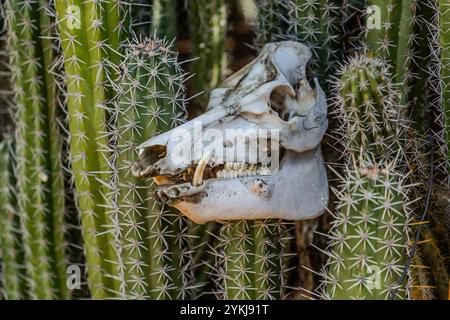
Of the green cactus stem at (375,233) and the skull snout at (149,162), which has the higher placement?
the skull snout at (149,162)

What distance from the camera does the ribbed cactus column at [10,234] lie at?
3.10 meters

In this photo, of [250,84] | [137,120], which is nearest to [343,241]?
[250,84]

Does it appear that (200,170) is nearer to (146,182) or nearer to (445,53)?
(146,182)

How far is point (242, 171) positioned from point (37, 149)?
98cm

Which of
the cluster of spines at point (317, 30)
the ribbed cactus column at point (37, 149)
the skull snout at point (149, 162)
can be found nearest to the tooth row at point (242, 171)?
the skull snout at point (149, 162)

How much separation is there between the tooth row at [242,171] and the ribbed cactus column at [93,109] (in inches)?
19.4

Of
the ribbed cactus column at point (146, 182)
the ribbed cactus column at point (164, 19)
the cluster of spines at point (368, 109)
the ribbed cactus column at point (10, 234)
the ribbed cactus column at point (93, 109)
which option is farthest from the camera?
the ribbed cactus column at point (10, 234)

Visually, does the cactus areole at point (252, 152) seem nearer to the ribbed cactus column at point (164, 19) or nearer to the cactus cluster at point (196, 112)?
the cactus cluster at point (196, 112)

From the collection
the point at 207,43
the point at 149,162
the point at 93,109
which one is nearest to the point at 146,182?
the point at 149,162

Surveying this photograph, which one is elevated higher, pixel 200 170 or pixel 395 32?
pixel 395 32

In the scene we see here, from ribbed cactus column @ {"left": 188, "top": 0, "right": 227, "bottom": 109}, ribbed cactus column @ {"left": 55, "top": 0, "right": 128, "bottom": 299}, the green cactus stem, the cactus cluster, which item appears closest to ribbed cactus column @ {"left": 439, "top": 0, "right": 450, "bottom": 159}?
the cactus cluster

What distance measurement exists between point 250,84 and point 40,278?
46.3 inches

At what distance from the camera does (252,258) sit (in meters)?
2.55

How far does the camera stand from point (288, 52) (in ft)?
8.42
